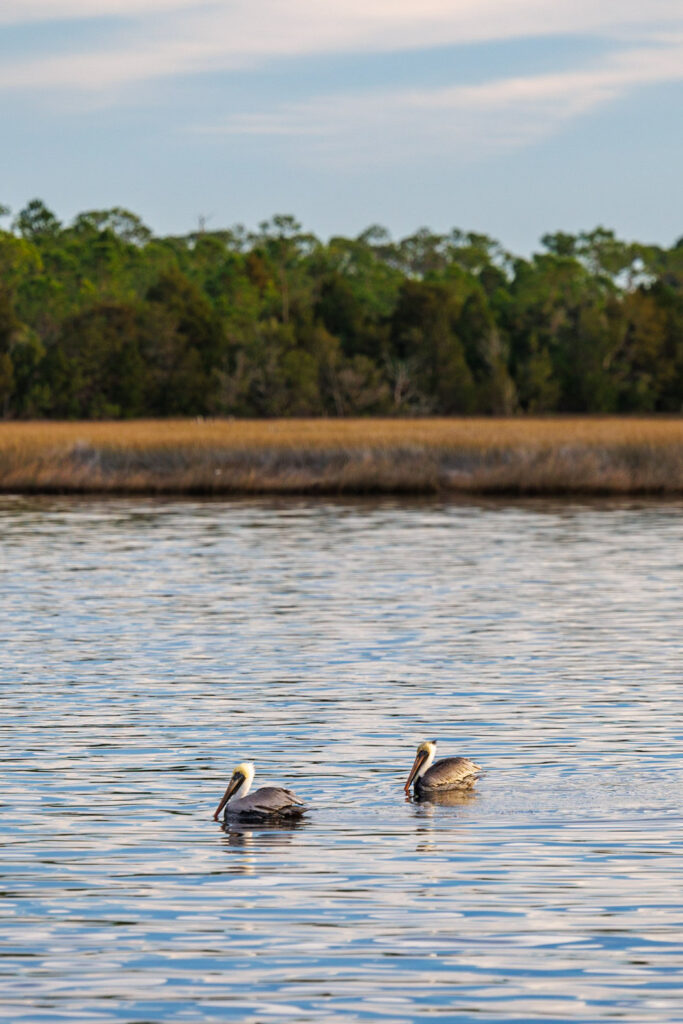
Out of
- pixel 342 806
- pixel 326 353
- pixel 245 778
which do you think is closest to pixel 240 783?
pixel 245 778

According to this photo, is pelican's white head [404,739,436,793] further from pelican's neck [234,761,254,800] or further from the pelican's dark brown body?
pelican's neck [234,761,254,800]

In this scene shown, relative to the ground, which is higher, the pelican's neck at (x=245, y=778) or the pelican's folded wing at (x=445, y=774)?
the pelican's neck at (x=245, y=778)

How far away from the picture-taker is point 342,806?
42.9 feet

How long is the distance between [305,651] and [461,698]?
413 centimetres

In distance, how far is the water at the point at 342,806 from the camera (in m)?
8.94

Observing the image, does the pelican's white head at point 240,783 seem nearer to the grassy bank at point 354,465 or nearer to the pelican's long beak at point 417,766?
the pelican's long beak at point 417,766

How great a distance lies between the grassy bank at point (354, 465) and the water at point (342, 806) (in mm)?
19703

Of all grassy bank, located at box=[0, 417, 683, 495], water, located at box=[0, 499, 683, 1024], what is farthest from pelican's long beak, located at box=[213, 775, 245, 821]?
grassy bank, located at box=[0, 417, 683, 495]

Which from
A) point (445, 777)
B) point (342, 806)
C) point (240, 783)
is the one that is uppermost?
point (240, 783)

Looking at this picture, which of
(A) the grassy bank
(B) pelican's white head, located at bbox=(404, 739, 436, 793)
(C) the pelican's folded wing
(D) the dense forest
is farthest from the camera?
(D) the dense forest

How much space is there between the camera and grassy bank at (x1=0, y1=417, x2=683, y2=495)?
49688 mm

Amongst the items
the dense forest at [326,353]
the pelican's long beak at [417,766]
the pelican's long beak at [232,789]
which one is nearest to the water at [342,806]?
the pelican's long beak at [232,789]

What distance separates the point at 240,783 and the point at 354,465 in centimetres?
3828

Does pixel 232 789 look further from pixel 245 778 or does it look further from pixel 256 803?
pixel 256 803
